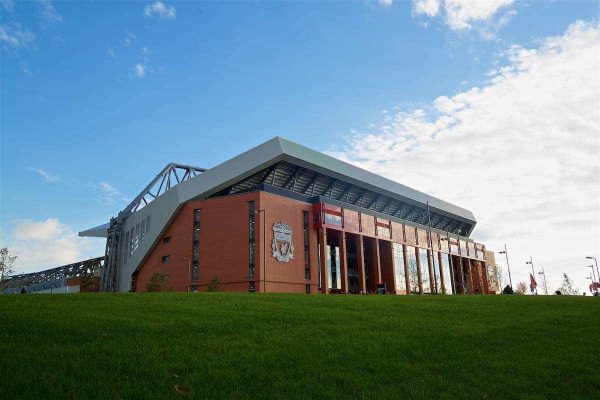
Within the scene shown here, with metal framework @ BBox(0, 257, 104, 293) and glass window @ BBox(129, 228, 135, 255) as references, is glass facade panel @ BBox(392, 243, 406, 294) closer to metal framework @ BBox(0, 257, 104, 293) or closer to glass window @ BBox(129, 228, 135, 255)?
glass window @ BBox(129, 228, 135, 255)

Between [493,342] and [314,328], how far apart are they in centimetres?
565

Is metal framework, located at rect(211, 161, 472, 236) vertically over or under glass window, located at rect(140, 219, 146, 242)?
over

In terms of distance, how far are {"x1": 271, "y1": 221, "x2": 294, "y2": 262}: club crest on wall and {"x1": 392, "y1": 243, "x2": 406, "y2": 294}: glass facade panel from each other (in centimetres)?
2337

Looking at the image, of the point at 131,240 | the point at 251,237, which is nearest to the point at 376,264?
the point at 251,237

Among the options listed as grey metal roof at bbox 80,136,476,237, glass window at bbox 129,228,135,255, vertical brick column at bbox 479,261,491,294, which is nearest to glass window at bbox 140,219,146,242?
glass window at bbox 129,228,135,255

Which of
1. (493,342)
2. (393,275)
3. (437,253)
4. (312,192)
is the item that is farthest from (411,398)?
(437,253)

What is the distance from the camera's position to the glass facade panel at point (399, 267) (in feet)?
268

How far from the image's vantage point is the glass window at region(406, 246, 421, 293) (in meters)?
84.4

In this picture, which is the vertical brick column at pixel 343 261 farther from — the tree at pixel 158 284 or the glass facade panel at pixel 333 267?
the tree at pixel 158 284

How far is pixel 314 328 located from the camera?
650 inches

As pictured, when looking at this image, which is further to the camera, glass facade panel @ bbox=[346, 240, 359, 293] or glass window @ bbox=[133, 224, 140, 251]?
glass window @ bbox=[133, 224, 140, 251]

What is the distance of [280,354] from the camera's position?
12836 millimetres

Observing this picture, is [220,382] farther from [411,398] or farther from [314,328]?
[314,328]

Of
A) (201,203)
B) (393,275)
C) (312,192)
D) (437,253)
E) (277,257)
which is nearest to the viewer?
(277,257)
